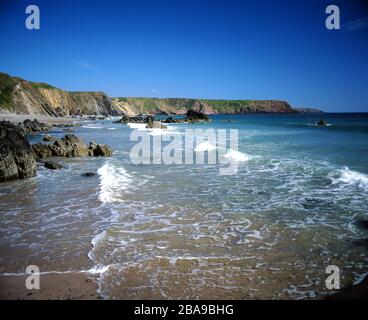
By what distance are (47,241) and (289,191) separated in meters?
8.28

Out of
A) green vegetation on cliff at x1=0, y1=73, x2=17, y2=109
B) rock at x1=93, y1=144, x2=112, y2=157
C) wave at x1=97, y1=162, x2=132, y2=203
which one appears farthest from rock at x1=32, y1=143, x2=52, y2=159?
green vegetation on cliff at x1=0, y1=73, x2=17, y2=109

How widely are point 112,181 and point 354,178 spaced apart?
404 inches

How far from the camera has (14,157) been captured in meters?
14.1

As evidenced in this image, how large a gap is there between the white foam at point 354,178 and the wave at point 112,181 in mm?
8966

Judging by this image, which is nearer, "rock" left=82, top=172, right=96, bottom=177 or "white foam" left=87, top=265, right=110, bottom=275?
"white foam" left=87, top=265, right=110, bottom=275

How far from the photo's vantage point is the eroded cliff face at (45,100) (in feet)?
270

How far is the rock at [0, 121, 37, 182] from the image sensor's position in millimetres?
13516

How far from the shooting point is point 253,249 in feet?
21.7

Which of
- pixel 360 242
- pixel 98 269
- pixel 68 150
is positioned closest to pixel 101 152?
pixel 68 150

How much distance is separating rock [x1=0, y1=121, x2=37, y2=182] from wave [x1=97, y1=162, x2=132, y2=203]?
3186 millimetres

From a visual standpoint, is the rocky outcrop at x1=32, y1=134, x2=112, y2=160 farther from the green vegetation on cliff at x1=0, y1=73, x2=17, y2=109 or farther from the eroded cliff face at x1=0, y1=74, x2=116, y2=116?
the green vegetation on cliff at x1=0, y1=73, x2=17, y2=109

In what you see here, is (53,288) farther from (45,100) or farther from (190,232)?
(45,100)

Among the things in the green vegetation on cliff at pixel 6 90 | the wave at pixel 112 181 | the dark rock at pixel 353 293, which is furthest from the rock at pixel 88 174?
the green vegetation on cliff at pixel 6 90
